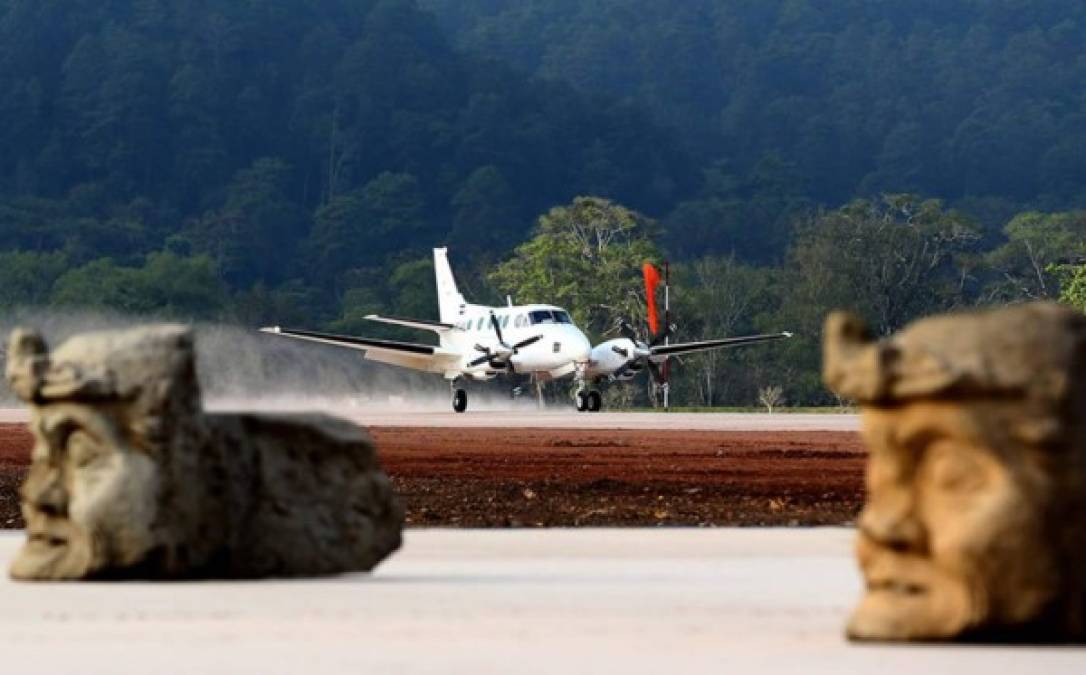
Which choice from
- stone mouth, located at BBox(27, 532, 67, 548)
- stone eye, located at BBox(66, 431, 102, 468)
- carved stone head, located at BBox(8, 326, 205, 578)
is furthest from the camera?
stone mouth, located at BBox(27, 532, 67, 548)

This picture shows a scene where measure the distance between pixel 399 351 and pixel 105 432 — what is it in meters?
62.6

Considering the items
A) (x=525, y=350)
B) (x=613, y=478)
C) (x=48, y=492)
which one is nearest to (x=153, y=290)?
(x=525, y=350)

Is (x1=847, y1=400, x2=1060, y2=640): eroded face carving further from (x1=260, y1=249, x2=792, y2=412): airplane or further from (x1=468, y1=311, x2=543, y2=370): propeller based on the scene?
(x1=468, y1=311, x2=543, y2=370): propeller

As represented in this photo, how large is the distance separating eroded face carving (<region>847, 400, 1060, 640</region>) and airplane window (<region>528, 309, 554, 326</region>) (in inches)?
2375

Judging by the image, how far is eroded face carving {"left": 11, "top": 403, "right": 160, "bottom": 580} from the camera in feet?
46.6

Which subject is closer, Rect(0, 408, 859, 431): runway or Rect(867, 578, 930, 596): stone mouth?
Rect(867, 578, 930, 596): stone mouth

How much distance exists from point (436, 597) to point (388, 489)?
188 cm

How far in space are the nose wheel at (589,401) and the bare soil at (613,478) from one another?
22.1 m

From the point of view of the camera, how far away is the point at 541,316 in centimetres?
7200

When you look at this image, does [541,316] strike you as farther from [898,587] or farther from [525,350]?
[898,587]

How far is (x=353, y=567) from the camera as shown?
15.6m

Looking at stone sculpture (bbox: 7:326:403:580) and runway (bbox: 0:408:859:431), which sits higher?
runway (bbox: 0:408:859:431)

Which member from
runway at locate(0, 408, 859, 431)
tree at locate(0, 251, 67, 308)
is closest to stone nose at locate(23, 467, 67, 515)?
runway at locate(0, 408, 859, 431)

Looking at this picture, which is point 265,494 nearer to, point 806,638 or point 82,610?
point 82,610
